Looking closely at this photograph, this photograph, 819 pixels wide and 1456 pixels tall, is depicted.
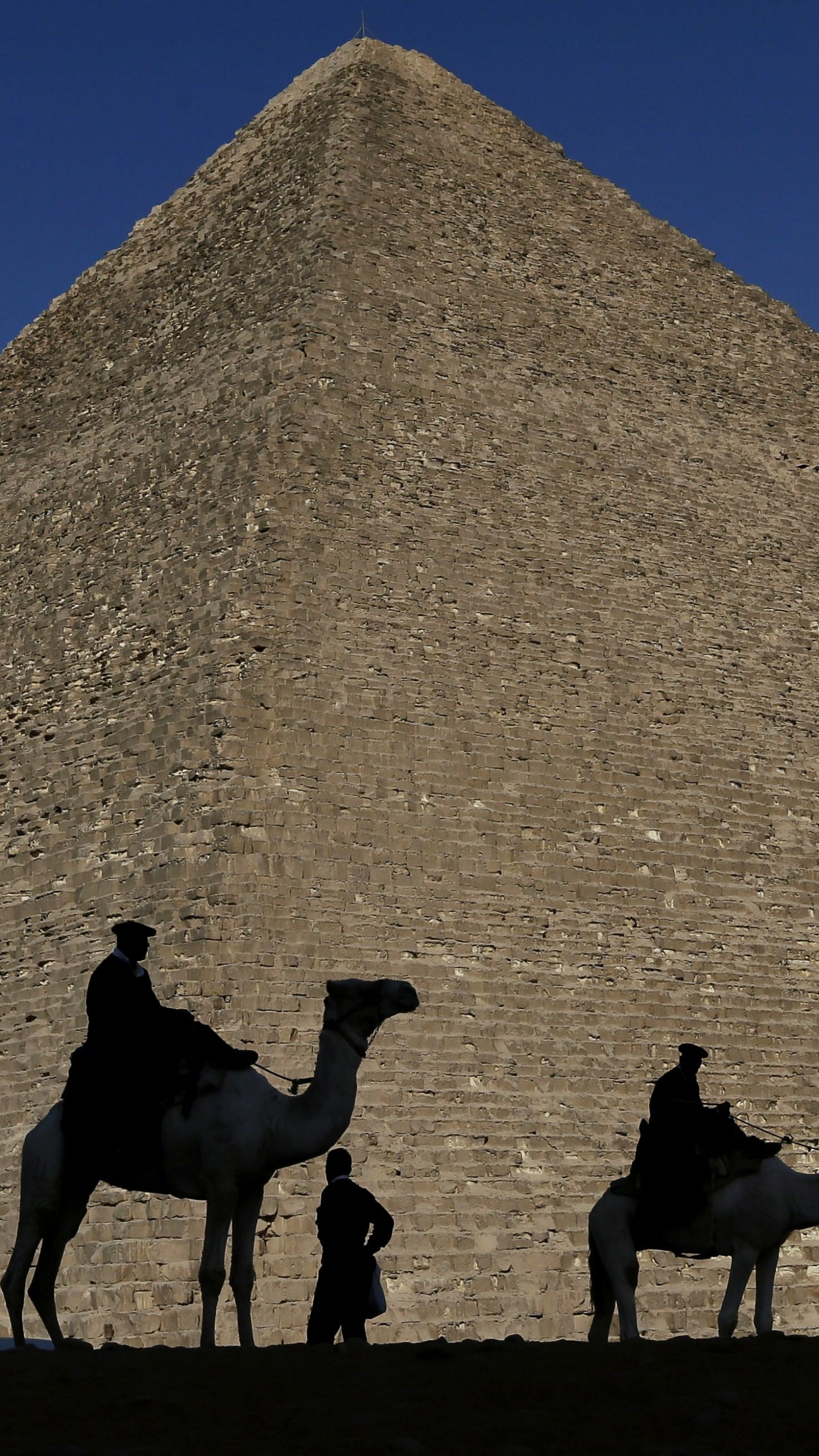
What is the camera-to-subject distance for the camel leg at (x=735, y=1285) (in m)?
7.51

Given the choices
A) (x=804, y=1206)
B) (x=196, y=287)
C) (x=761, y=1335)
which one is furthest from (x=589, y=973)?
(x=196, y=287)

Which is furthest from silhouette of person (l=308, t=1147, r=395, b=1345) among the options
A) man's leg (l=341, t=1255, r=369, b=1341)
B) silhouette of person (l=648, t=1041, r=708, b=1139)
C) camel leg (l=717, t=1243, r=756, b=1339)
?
camel leg (l=717, t=1243, r=756, b=1339)

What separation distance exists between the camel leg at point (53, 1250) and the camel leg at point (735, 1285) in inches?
106

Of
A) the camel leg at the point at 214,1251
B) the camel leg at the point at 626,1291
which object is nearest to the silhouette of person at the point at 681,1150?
the camel leg at the point at 626,1291

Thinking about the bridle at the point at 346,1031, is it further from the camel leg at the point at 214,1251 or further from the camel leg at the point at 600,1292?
the camel leg at the point at 600,1292

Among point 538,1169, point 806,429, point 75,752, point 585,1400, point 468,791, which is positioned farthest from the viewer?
point 806,429

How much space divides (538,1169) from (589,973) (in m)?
2.07

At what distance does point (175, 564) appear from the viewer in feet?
53.4

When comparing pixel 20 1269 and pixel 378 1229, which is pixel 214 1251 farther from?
pixel 378 1229

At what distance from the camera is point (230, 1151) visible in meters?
6.75

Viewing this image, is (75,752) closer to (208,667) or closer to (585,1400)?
(208,667)

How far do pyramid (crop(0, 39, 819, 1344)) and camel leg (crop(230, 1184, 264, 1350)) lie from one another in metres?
3.61

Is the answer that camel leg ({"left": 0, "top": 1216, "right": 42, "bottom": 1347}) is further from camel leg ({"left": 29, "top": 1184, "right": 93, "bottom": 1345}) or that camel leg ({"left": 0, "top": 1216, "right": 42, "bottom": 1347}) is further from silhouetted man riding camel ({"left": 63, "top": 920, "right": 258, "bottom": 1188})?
silhouetted man riding camel ({"left": 63, "top": 920, "right": 258, "bottom": 1188})

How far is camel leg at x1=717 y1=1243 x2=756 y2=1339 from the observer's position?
751cm
